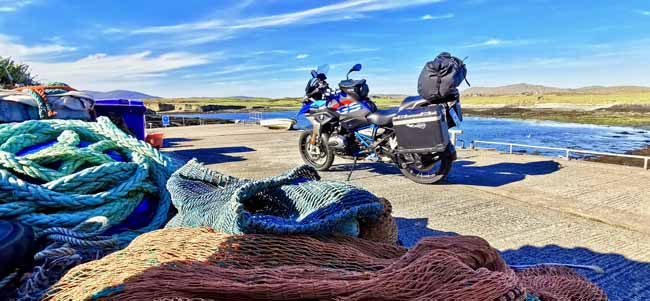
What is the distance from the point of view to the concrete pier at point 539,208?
2.89 metres

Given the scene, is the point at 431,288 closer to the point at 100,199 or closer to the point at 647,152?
the point at 100,199

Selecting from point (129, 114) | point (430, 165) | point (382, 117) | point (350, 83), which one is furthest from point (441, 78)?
point (129, 114)

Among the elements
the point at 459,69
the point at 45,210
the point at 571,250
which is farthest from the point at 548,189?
the point at 45,210

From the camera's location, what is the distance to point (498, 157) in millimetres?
8477

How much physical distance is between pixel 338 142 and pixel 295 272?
18.1 feet

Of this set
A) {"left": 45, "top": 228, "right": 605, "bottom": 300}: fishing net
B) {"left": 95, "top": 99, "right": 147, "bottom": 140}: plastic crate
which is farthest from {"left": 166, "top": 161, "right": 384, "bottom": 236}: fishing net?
{"left": 95, "top": 99, "right": 147, "bottom": 140}: plastic crate

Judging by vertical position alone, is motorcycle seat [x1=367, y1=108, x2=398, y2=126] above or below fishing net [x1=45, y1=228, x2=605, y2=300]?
above

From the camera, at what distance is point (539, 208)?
14.0 feet

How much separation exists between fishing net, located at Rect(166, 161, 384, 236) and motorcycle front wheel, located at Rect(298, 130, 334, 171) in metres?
5.08

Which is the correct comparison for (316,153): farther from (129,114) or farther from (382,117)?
(129,114)

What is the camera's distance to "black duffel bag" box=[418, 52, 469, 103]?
5.43 m

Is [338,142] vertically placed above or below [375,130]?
below

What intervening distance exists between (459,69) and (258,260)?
193 inches

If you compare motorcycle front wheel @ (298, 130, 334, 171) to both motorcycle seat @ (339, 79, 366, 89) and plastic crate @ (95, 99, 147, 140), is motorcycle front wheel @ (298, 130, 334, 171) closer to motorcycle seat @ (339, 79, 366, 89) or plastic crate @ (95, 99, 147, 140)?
motorcycle seat @ (339, 79, 366, 89)
